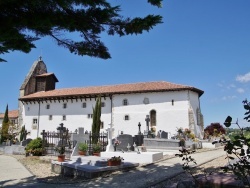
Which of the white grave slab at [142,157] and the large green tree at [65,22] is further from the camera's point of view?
the white grave slab at [142,157]

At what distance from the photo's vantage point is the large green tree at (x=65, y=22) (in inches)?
162

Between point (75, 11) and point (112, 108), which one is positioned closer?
point (75, 11)

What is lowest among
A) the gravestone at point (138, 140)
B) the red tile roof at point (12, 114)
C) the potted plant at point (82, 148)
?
the potted plant at point (82, 148)

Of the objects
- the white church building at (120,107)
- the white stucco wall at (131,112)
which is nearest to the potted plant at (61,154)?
the white church building at (120,107)

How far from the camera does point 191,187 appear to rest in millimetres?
4867

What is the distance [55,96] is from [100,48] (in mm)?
32194

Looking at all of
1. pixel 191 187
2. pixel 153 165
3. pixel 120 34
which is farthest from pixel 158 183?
pixel 120 34

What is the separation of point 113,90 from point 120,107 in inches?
96.5

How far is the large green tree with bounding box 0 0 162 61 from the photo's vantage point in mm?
4105

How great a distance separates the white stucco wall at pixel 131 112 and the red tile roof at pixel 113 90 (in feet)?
2.27

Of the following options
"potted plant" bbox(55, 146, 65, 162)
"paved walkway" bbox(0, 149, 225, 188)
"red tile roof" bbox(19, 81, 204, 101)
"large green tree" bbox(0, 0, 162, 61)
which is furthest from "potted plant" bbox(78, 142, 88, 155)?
"red tile roof" bbox(19, 81, 204, 101)

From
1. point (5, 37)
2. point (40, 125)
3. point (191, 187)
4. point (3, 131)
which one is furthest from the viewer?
point (40, 125)

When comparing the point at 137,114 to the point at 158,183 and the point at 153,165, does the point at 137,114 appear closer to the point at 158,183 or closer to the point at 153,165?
the point at 153,165

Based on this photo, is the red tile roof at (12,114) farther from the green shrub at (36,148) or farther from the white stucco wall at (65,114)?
the green shrub at (36,148)
